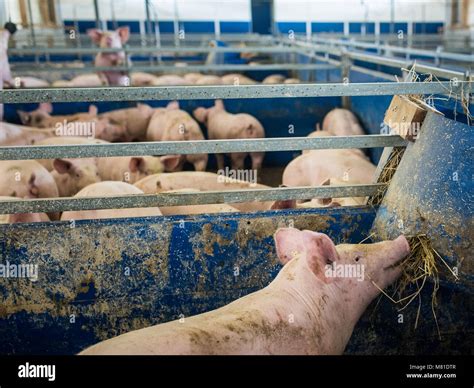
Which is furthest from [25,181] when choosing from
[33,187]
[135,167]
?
[135,167]

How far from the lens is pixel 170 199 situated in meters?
2.89

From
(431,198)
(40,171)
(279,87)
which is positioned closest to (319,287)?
(431,198)

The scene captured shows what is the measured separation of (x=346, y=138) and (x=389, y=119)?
15.2 inches

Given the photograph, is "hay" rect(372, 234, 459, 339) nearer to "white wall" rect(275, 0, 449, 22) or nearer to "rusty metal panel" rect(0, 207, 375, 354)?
"rusty metal panel" rect(0, 207, 375, 354)

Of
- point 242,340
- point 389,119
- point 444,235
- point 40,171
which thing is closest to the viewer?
point 242,340

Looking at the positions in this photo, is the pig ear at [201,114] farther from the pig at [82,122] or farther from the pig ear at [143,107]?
the pig at [82,122]

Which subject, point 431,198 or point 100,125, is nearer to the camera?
point 431,198

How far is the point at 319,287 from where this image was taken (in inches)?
101

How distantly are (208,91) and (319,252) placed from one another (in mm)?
920

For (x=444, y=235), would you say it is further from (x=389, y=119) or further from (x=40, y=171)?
(x=40, y=171)

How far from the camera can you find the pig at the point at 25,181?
458cm

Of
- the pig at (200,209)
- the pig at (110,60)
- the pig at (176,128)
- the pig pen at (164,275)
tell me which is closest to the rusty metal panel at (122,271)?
the pig pen at (164,275)

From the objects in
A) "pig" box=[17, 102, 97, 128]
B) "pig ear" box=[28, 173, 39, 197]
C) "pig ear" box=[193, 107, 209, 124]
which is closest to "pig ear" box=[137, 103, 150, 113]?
"pig" box=[17, 102, 97, 128]

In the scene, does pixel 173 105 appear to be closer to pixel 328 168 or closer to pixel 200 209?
pixel 328 168
